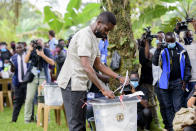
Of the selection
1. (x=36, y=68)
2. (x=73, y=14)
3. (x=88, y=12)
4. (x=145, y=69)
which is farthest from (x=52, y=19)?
(x=145, y=69)

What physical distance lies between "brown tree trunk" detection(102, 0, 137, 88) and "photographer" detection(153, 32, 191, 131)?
2.62 feet

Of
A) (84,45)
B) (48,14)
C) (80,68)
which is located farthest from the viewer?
(48,14)

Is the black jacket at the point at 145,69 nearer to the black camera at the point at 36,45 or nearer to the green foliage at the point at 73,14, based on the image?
the black camera at the point at 36,45

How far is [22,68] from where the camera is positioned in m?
8.58

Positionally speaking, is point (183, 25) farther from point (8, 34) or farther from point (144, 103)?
point (8, 34)

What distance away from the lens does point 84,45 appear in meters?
3.91

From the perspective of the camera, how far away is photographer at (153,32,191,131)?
249 inches

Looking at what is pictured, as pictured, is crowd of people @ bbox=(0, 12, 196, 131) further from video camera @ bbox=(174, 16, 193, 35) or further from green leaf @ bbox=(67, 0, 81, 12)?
green leaf @ bbox=(67, 0, 81, 12)

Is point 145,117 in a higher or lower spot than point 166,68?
lower

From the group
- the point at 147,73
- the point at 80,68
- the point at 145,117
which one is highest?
the point at 80,68

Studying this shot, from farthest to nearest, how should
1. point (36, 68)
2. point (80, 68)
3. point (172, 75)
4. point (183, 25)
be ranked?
1. point (36, 68)
2. point (183, 25)
3. point (172, 75)
4. point (80, 68)

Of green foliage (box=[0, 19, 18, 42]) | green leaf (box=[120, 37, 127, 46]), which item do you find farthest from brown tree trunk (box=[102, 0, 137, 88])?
green foliage (box=[0, 19, 18, 42])

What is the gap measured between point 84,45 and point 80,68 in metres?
0.31

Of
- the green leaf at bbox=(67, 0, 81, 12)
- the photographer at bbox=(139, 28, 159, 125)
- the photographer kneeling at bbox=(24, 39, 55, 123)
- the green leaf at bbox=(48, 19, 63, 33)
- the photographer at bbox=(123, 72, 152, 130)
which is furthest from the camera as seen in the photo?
the green leaf at bbox=(48, 19, 63, 33)
